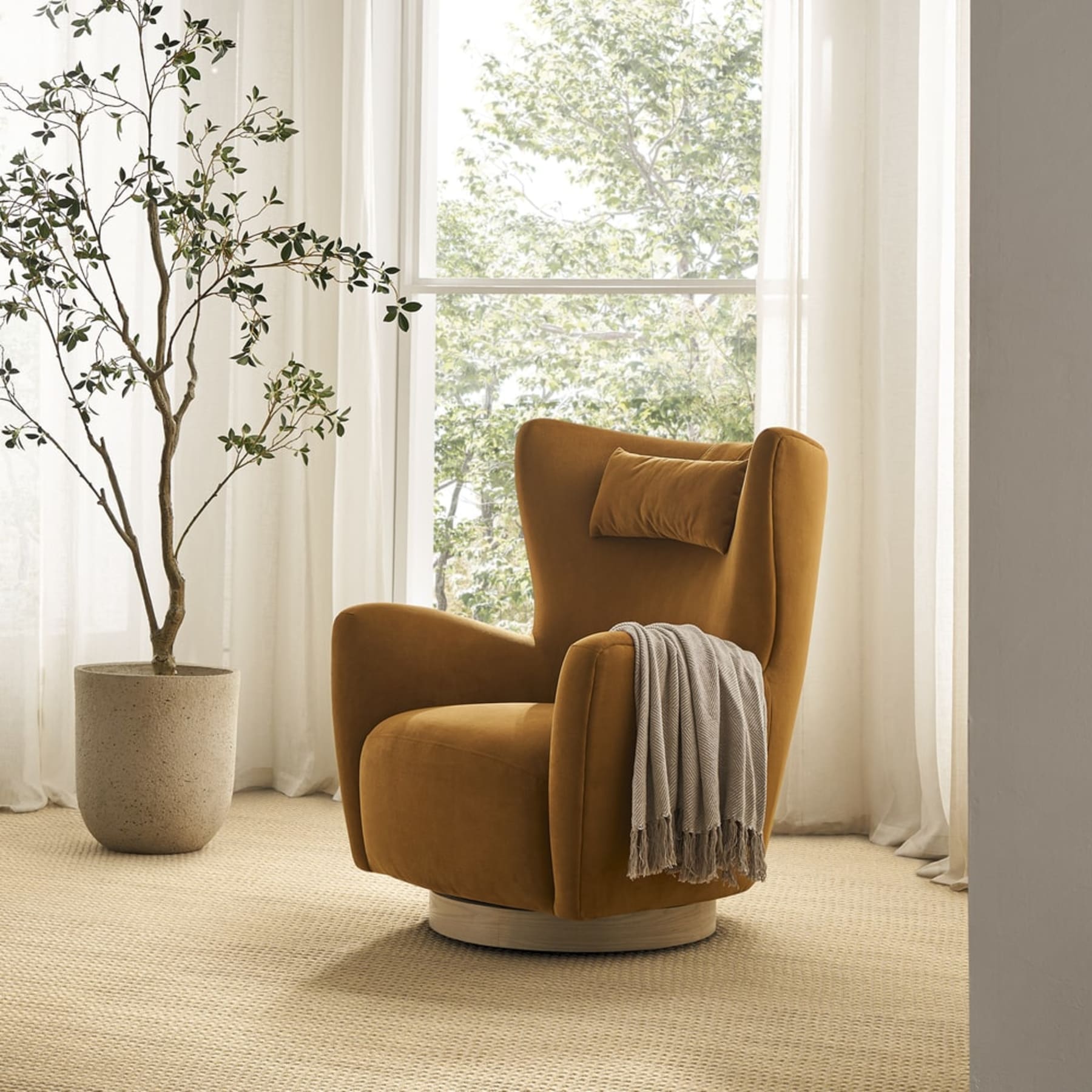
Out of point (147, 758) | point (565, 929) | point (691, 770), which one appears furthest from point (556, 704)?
point (147, 758)

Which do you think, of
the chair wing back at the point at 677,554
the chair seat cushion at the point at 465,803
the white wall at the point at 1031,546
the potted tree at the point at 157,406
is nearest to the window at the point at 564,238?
the potted tree at the point at 157,406

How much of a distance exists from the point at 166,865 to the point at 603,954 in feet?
3.93

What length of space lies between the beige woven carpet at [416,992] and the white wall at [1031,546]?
785 mm

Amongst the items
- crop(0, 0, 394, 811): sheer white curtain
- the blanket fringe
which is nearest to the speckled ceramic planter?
crop(0, 0, 394, 811): sheer white curtain

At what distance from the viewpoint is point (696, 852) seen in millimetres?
2121

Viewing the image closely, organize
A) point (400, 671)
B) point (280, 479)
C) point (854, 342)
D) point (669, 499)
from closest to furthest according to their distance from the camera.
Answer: point (400, 671)
point (669, 499)
point (854, 342)
point (280, 479)

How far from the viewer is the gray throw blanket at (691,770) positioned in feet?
6.85

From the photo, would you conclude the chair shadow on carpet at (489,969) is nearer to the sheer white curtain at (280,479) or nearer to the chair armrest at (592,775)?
the chair armrest at (592,775)

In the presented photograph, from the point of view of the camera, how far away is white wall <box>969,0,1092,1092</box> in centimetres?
95

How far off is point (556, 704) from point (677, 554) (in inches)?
28.0

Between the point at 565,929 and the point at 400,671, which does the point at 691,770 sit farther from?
the point at 400,671

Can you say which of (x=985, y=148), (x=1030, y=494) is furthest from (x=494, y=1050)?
(x=985, y=148)

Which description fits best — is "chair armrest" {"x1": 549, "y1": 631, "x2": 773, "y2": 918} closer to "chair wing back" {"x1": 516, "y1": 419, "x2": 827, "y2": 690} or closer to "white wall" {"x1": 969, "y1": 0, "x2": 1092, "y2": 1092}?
"chair wing back" {"x1": 516, "y1": 419, "x2": 827, "y2": 690}

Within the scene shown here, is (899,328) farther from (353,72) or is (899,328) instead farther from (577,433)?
(353,72)
